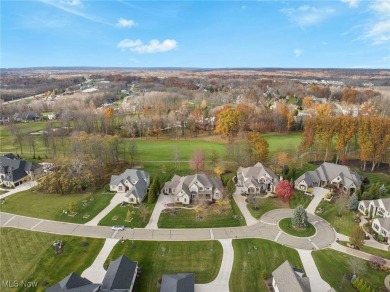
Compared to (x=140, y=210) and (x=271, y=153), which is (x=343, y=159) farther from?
(x=140, y=210)

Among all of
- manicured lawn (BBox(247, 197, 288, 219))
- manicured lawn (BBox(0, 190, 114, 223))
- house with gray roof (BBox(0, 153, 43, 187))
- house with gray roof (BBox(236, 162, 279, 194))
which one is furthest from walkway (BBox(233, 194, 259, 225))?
house with gray roof (BBox(0, 153, 43, 187))

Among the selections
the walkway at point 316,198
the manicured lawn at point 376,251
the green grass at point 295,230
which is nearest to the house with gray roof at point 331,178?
the walkway at point 316,198

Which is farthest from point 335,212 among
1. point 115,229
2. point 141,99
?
point 141,99

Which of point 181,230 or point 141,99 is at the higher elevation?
point 141,99

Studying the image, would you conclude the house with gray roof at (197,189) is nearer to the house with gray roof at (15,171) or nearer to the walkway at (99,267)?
the walkway at (99,267)

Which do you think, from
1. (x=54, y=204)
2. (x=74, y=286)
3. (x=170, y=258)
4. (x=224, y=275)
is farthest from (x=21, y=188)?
(x=224, y=275)

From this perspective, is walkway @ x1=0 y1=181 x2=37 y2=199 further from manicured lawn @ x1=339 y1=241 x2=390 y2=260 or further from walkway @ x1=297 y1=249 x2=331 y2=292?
manicured lawn @ x1=339 y1=241 x2=390 y2=260
